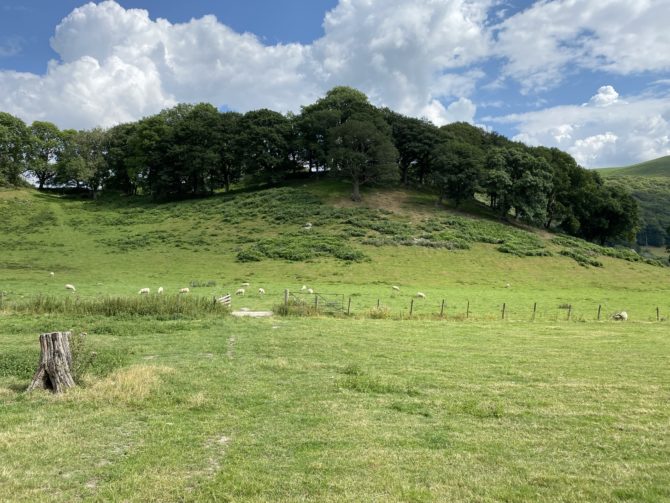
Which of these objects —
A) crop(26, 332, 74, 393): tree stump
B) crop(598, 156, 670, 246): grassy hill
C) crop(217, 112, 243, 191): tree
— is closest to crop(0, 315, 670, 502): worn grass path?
crop(26, 332, 74, 393): tree stump

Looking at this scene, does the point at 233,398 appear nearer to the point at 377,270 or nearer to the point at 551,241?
the point at 377,270

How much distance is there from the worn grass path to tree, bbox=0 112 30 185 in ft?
280

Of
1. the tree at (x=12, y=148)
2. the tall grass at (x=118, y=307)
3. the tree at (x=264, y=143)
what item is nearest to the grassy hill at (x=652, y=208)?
the tree at (x=264, y=143)

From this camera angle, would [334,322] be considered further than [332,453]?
Yes

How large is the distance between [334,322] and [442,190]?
52751 millimetres

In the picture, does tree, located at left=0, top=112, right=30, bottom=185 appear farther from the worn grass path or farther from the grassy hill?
the grassy hill

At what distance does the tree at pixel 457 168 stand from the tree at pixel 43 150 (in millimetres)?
73951

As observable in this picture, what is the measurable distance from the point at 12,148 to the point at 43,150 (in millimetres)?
7681

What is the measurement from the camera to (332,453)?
7461 mm

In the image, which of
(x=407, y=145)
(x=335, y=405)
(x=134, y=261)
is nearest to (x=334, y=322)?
(x=335, y=405)

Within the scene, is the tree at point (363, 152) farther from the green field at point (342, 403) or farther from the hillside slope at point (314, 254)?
the green field at point (342, 403)

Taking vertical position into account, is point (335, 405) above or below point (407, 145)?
below

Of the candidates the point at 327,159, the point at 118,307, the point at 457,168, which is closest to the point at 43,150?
the point at 327,159

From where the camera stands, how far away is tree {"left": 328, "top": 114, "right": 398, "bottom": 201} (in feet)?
224
